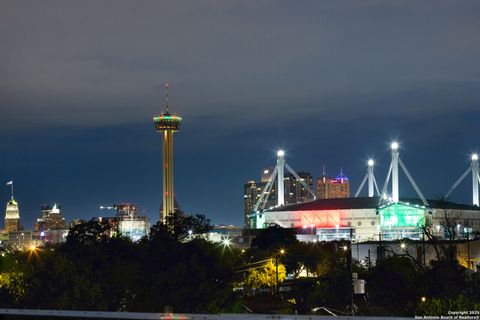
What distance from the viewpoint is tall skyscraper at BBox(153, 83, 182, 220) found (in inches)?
5886

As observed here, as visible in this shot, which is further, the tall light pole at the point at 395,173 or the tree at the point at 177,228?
the tall light pole at the point at 395,173

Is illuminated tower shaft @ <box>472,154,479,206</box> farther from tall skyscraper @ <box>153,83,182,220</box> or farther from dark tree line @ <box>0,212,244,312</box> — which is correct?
dark tree line @ <box>0,212,244,312</box>

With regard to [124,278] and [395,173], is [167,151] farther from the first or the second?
[124,278]

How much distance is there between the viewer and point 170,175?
15175 centimetres

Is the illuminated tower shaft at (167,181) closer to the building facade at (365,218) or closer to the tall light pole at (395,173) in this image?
the building facade at (365,218)

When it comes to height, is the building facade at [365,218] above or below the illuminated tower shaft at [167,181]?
below

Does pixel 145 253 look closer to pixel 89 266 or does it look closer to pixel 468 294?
pixel 89 266

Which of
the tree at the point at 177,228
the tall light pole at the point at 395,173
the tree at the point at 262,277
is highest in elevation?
the tall light pole at the point at 395,173

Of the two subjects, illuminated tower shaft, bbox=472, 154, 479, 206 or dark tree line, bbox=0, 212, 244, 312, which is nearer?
dark tree line, bbox=0, 212, 244, 312

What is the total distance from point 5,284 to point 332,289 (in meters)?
15.3

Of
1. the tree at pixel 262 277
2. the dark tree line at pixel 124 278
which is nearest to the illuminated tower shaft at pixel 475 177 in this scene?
the tree at pixel 262 277

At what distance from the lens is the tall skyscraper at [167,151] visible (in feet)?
490

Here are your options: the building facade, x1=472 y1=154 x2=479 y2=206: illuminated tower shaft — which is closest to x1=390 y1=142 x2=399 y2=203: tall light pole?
the building facade

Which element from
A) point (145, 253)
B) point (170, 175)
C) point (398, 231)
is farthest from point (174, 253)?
point (170, 175)
